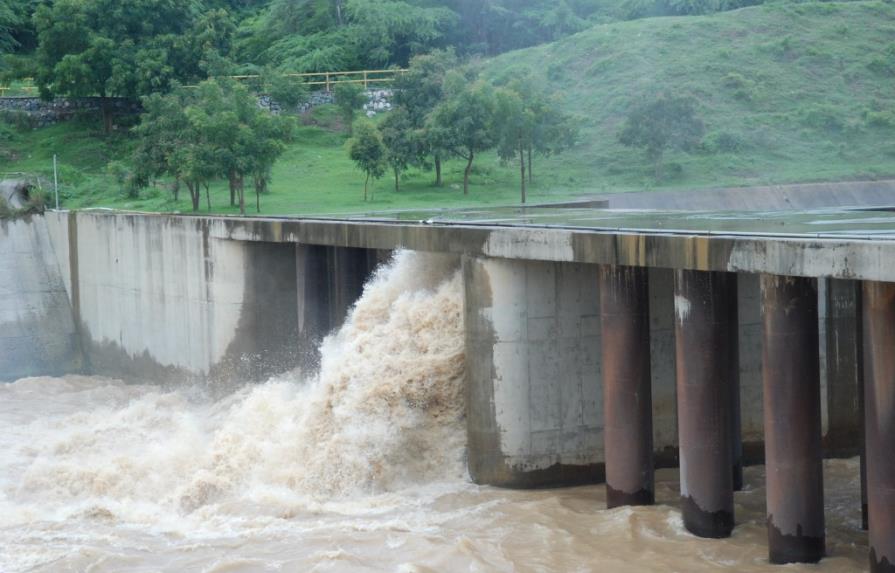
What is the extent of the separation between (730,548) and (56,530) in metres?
8.44

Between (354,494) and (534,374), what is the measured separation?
9.57 ft

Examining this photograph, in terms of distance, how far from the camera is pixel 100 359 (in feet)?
94.0

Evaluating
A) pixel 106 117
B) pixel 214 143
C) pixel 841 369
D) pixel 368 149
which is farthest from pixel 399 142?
pixel 841 369

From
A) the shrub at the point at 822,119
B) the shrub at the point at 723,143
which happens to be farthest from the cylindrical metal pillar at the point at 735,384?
the shrub at the point at 822,119

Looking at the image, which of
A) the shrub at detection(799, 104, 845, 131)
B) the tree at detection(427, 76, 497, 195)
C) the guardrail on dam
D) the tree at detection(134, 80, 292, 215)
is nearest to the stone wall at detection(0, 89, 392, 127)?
the tree at detection(427, 76, 497, 195)

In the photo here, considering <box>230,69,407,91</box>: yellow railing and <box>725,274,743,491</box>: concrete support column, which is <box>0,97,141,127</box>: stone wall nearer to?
<box>230,69,407,91</box>: yellow railing

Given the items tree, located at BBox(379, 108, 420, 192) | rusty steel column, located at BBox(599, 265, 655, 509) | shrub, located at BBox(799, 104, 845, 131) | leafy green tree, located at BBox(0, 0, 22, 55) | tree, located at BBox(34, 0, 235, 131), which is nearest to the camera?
rusty steel column, located at BBox(599, 265, 655, 509)

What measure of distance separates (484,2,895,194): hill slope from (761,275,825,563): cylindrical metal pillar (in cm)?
2789

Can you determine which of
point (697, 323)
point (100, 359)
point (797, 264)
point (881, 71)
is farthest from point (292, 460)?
point (881, 71)

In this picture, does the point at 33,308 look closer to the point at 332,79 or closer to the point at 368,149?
the point at 368,149

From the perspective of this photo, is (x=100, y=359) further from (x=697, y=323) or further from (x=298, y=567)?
(x=697, y=323)

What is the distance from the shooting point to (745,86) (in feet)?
167

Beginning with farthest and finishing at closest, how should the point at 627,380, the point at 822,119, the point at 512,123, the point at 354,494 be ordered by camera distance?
the point at 822,119, the point at 512,123, the point at 354,494, the point at 627,380

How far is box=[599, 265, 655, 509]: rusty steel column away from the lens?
47.2 ft
